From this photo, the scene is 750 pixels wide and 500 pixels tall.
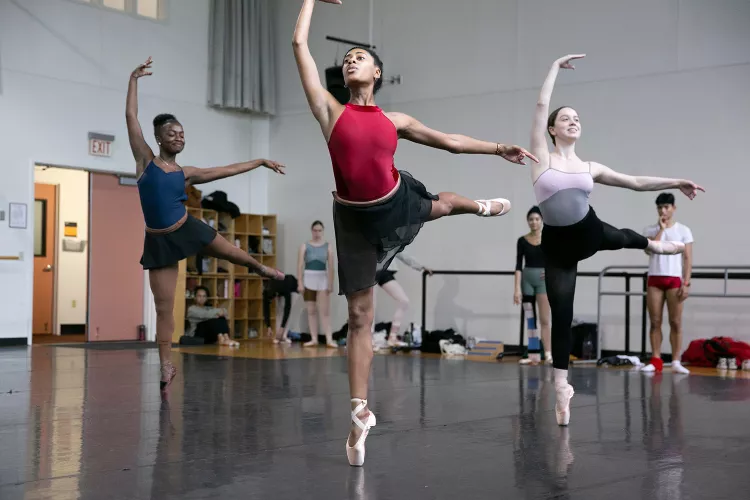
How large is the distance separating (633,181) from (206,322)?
8671 millimetres

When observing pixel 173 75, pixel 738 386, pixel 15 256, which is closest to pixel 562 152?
pixel 738 386

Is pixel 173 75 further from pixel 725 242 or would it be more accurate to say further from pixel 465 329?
pixel 725 242

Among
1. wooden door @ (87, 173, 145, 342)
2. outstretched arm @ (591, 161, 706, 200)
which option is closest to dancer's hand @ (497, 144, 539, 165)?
outstretched arm @ (591, 161, 706, 200)

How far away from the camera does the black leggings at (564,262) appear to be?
4.21 metres

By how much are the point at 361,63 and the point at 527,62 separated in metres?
8.49

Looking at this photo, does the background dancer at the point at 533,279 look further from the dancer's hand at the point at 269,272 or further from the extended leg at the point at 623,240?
the extended leg at the point at 623,240

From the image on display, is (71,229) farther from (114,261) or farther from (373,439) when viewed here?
(373,439)

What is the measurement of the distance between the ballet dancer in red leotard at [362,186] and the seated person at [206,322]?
8.87 m

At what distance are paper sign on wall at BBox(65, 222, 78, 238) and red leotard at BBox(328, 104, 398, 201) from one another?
481 inches

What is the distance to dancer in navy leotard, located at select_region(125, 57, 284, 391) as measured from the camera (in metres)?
5.20

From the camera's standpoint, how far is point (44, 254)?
46.5ft

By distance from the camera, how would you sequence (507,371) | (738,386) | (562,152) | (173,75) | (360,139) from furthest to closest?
(173,75) → (507,371) → (738,386) → (562,152) → (360,139)

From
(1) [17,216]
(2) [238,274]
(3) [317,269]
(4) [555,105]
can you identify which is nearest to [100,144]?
(1) [17,216]

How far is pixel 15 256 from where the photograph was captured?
11242mm
